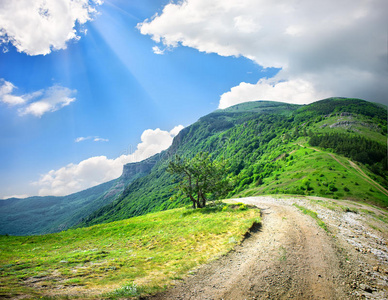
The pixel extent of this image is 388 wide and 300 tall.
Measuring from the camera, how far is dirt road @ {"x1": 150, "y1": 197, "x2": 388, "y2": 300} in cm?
916

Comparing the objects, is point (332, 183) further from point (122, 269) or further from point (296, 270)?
point (122, 269)

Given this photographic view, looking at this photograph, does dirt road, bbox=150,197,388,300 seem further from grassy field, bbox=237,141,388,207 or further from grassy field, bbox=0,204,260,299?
grassy field, bbox=237,141,388,207

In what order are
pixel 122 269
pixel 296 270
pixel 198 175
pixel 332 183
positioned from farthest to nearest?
1. pixel 332 183
2. pixel 198 175
3. pixel 122 269
4. pixel 296 270

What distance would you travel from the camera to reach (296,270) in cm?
1102

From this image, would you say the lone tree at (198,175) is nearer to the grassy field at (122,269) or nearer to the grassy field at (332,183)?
the grassy field at (122,269)

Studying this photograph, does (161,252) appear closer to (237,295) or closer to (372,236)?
(237,295)

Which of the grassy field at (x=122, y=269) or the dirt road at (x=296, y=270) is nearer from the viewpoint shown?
the grassy field at (x=122, y=269)

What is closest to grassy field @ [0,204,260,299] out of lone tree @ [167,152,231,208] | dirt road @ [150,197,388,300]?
dirt road @ [150,197,388,300]

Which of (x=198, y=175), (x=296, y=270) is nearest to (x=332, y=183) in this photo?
(x=198, y=175)

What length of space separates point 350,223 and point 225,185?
899 inches

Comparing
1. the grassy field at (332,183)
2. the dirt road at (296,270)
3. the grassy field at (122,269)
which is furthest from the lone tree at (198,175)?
the grassy field at (332,183)

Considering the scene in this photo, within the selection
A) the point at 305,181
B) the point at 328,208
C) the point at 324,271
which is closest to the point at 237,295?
the point at 324,271

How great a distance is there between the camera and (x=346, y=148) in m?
96.3

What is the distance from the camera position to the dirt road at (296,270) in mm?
9164
